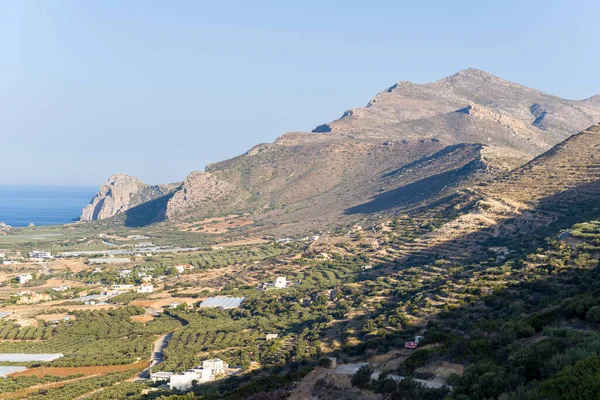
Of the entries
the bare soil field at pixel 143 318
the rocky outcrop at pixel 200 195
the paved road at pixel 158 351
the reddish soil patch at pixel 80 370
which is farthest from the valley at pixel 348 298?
the rocky outcrop at pixel 200 195

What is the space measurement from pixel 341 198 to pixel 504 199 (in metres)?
69.6

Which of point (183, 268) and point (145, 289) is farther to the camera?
point (183, 268)

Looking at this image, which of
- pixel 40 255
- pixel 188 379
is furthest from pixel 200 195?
pixel 188 379

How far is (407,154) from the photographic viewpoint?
497 ft

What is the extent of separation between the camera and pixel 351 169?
150500 mm

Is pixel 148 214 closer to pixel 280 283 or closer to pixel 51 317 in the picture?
pixel 51 317

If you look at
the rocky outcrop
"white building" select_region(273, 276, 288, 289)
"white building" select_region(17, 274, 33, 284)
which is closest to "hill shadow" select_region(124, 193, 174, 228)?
the rocky outcrop

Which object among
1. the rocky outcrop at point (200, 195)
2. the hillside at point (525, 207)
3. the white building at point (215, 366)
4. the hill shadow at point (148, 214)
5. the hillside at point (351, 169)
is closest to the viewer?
the white building at point (215, 366)

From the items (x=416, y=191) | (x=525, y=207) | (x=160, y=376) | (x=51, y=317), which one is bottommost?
(x=160, y=376)

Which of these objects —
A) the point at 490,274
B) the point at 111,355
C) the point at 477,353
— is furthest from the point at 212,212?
the point at 477,353

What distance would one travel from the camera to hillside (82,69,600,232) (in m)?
115

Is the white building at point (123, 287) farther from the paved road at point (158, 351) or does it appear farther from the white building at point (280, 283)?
the paved road at point (158, 351)

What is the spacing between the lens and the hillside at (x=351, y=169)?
114688 mm

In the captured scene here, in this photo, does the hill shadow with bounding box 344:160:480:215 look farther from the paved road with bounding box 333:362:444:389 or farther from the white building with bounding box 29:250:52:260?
the paved road with bounding box 333:362:444:389
